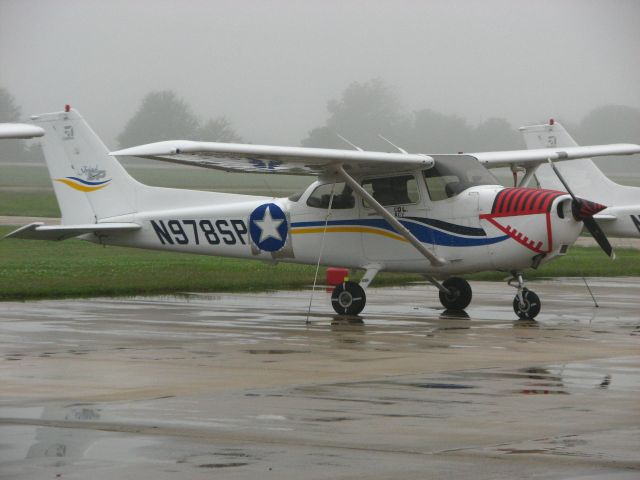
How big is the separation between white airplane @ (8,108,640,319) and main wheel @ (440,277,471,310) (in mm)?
15

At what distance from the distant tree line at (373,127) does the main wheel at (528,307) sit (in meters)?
53.5

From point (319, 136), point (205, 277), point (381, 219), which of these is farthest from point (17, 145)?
point (381, 219)

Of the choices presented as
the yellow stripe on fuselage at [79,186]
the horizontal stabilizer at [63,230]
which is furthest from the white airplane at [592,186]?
the yellow stripe on fuselage at [79,186]

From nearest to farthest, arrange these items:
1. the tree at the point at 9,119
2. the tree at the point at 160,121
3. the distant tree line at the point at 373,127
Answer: the distant tree line at the point at 373,127 < the tree at the point at 160,121 < the tree at the point at 9,119

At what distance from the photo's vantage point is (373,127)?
84.0 metres

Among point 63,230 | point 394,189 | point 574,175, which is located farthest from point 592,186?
point 63,230

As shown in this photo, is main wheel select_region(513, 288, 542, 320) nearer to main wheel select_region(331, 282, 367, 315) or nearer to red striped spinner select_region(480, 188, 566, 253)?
red striped spinner select_region(480, 188, 566, 253)

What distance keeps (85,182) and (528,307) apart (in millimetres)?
7733

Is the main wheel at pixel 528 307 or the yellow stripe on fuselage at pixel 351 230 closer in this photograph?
the main wheel at pixel 528 307

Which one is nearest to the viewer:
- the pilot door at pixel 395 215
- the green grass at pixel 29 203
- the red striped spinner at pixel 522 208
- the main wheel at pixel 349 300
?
the red striped spinner at pixel 522 208

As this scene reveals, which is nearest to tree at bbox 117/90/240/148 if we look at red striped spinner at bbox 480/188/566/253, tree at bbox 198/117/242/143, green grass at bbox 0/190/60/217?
tree at bbox 198/117/242/143

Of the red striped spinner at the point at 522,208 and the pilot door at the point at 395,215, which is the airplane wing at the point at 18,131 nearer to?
the pilot door at the point at 395,215

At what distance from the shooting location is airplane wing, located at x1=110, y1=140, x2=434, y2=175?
54.4 feet

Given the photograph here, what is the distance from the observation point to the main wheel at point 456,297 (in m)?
19.6
